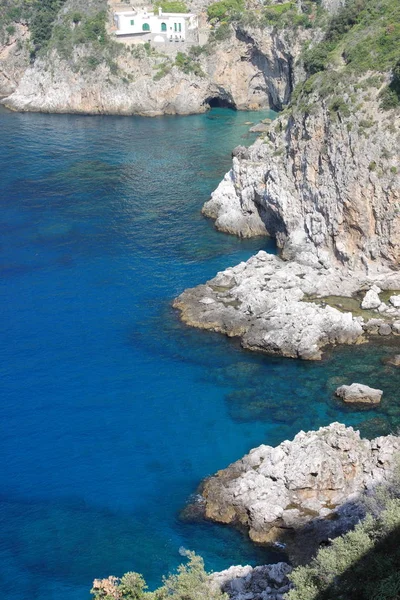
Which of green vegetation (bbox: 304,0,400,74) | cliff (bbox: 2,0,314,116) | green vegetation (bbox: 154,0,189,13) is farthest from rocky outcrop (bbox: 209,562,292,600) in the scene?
green vegetation (bbox: 154,0,189,13)

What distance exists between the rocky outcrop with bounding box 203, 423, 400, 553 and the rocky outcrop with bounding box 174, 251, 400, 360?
10.6m

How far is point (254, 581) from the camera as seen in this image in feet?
87.9

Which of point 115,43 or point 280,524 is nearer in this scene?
point 280,524

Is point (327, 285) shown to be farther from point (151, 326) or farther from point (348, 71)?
point (348, 71)

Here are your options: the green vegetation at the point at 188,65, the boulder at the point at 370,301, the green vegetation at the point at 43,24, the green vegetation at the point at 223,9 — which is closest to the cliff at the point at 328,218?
the boulder at the point at 370,301

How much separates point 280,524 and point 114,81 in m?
85.5

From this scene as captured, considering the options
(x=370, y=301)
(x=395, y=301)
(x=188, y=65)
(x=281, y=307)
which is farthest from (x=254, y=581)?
(x=188, y=65)

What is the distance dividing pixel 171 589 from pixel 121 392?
685 inches

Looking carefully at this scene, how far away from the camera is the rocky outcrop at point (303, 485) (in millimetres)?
30406

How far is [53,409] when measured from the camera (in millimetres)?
39375

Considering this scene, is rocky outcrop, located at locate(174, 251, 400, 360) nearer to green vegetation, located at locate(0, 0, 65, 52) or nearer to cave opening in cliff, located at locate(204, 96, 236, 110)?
cave opening in cliff, located at locate(204, 96, 236, 110)

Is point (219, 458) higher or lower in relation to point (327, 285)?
lower

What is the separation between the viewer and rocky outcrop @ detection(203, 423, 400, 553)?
99.8ft

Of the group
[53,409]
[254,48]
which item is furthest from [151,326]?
[254,48]
